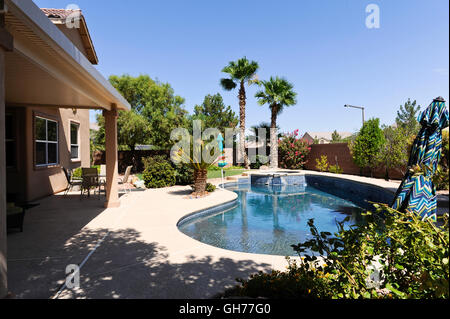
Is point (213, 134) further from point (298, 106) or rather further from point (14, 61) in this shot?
point (298, 106)

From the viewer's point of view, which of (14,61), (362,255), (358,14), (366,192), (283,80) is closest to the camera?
(362,255)

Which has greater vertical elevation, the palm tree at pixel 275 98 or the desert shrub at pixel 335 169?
the palm tree at pixel 275 98

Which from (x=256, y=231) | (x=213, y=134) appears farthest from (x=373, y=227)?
(x=213, y=134)

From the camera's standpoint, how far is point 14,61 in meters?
4.45

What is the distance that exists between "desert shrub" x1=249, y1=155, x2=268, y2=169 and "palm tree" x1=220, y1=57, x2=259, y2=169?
67 cm

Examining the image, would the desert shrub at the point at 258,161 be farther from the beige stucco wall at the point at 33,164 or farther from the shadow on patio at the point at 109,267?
the shadow on patio at the point at 109,267

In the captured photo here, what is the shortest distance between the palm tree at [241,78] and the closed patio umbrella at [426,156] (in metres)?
19.2

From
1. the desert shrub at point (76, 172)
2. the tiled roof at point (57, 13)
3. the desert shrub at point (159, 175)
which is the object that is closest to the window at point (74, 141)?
the desert shrub at point (76, 172)

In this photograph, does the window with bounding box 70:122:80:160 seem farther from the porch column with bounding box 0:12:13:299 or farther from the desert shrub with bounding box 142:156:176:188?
the porch column with bounding box 0:12:13:299

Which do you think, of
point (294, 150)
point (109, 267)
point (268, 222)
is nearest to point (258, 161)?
point (294, 150)

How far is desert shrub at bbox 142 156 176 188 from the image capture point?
13.6m

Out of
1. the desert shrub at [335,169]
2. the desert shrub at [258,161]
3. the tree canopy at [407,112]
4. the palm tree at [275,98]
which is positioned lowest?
the desert shrub at [335,169]

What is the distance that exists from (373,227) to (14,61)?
5.88 m

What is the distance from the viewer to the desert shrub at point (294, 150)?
23438mm
